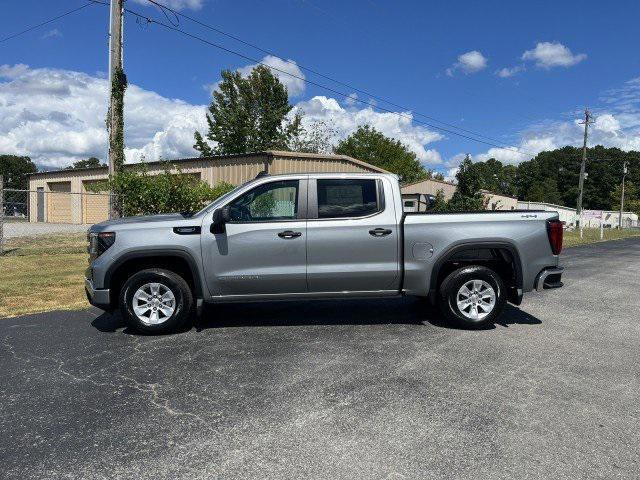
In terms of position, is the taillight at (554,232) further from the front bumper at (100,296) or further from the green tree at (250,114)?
the green tree at (250,114)

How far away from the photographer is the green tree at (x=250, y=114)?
45156 millimetres

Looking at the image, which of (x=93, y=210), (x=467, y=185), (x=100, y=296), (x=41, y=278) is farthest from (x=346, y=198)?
(x=93, y=210)

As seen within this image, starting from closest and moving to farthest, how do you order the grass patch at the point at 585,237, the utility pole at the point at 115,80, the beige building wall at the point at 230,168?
the utility pole at the point at 115,80 → the beige building wall at the point at 230,168 → the grass patch at the point at 585,237

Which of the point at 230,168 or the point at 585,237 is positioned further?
the point at 585,237

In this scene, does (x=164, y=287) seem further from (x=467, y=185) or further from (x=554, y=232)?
(x=467, y=185)

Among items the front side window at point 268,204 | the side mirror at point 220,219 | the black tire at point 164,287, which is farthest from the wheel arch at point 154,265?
the front side window at point 268,204

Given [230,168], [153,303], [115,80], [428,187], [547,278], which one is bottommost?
[153,303]

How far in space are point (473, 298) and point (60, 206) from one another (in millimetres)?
33261

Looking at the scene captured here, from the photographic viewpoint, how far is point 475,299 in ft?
19.7

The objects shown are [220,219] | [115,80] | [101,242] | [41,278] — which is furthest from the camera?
[115,80]

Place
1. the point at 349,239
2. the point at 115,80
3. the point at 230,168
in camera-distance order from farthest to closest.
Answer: the point at 230,168 → the point at 115,80 → the point at 349,239

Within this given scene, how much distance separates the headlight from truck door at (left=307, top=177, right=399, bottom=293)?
2331 mm

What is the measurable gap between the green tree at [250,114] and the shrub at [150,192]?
3088 cm

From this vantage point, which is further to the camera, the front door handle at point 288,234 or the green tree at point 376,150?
the green tree at point 376,150
